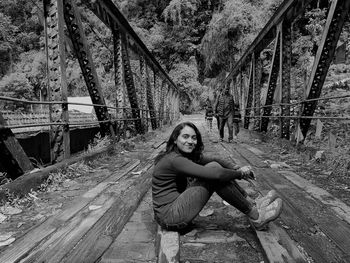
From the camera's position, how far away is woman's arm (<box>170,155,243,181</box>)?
2457mm

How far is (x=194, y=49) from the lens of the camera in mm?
39094

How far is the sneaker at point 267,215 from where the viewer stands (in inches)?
102

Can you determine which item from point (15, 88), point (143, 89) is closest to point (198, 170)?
point (143, 89)

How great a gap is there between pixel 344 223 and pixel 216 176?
1370 millimetres

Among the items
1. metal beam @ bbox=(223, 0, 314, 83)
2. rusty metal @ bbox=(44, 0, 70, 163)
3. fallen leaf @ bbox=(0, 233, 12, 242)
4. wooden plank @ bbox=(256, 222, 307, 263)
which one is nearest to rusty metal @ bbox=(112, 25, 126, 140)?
rusty metal @ bbox=(44, 0, 70, 163)

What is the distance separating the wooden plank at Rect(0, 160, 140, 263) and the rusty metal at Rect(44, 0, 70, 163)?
146 centimetres

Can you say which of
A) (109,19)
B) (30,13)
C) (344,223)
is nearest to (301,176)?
(344,223)

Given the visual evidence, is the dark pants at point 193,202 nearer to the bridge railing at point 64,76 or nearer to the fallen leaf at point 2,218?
the fallen leaf at point 2,218

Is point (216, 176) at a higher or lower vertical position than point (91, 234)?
higher

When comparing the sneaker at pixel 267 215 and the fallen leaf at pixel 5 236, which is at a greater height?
the sneaker at pixel 267 215

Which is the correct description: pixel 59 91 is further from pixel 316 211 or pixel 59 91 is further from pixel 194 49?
pixel 194 49

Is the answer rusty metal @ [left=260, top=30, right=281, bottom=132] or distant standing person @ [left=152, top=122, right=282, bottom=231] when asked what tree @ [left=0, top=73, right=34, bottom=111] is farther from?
distant standing person @ [left=152, top=122, right=282, bottom=231]

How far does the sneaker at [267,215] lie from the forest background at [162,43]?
82.0ft

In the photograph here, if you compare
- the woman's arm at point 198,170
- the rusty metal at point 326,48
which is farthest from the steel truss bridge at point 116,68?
the woman's arm at point 198,170
